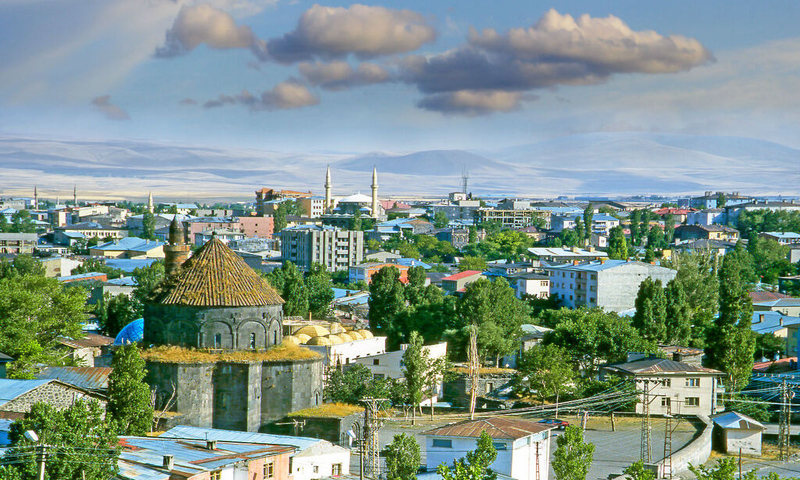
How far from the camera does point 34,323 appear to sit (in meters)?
46.3

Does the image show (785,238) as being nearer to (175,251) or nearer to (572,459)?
(175,251)

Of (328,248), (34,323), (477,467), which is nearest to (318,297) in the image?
(34,323)

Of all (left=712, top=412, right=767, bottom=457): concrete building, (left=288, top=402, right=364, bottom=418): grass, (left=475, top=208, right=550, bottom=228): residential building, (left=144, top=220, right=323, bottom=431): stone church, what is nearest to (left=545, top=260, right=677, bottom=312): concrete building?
(left=712, top=412, right=767, bottom=457): concrete building

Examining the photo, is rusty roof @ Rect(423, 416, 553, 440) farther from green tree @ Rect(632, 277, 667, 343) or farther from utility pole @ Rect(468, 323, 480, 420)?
green tree @ Rect(632, 277, 667, 343)

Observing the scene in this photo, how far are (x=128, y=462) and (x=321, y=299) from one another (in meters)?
49.7

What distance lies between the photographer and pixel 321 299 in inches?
3091

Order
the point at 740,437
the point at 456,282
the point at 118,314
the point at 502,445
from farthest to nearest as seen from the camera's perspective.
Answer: the point at 456,282 → the point at 118,314 → the point at 740,437 → the point at 502,445

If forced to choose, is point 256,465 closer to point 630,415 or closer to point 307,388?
point 307,388

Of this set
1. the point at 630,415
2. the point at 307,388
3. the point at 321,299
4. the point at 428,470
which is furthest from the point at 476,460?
the point at 321,299

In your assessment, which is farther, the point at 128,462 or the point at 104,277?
the point at 104,277

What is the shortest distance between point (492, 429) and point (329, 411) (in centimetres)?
910

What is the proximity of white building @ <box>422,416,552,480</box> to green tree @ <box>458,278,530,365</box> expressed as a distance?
2176 cm

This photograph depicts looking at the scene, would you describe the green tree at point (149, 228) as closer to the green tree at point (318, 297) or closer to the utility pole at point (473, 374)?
the green tree at point (318, 297)

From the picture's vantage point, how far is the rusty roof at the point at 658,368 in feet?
163
